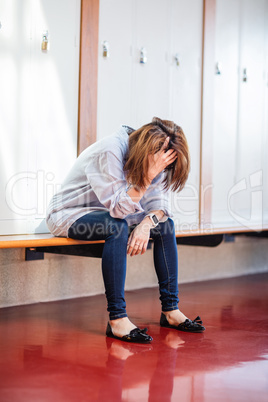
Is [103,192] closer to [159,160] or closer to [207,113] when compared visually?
[159,160]

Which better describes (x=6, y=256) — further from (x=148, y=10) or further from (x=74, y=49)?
(x=148, y=10)

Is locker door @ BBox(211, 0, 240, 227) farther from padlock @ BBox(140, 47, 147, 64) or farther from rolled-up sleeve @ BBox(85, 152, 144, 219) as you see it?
rolled-up sleeve @ BBox(85, 152, 144, 219)

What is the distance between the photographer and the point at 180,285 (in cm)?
368

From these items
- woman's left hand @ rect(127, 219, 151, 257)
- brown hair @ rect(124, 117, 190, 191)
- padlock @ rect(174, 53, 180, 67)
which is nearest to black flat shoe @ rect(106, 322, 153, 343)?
woman's left hand @ rect(127, 219, 151, 257)

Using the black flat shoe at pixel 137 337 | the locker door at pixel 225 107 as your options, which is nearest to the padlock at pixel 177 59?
the locker door at pixel 225 107


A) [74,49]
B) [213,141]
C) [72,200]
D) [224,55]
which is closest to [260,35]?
[224,55]

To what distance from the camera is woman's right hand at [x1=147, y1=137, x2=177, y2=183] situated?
2.25m

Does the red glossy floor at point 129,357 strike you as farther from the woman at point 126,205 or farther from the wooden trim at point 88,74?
the wooden trim at point 88,74

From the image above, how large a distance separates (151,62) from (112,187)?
1386mm

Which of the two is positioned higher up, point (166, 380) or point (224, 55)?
point (224, 55)

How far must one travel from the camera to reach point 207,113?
376 cm

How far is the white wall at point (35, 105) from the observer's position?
2.64 metres

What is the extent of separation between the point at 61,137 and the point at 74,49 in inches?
18.5

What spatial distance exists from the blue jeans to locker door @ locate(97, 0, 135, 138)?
894mm
